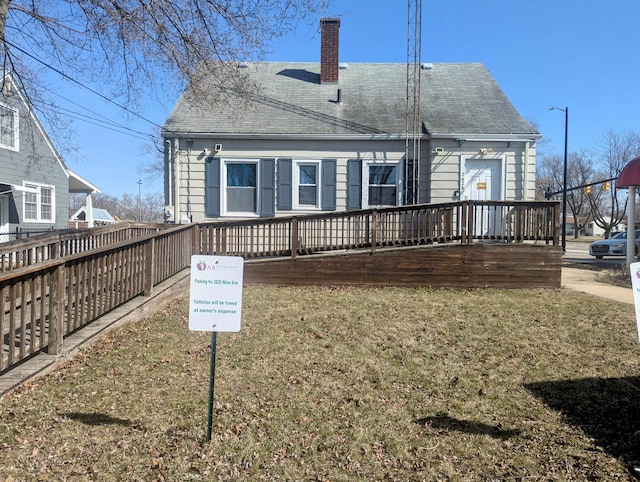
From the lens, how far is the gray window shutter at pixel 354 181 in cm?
1148

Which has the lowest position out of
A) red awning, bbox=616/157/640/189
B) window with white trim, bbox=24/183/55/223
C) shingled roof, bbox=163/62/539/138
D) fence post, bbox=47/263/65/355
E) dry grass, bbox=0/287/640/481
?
dry grass, bbox=0/287/640/481

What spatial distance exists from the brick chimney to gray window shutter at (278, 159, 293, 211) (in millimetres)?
3609

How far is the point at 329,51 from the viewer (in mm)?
13062

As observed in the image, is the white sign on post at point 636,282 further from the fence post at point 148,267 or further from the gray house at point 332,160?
A: the gray house at point 332,160

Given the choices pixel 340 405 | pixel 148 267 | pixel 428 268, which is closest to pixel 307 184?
pixel 428 268

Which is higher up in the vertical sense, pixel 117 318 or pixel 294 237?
pixel 294 237

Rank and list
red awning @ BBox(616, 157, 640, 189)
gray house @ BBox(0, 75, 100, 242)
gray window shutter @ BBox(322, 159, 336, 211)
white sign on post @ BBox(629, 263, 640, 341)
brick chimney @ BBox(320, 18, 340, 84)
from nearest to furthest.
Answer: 1. white sign on post @ BBox(629, 263, 640, 341)
2. red awning @ BBox(616, 157, 640, 189)
3. gray window shutter @ BBox(322, 159, 336, 211)
4. brick chimney @ BBox(320, 18, 340, 84)
5. gray house @ BBox(0, 75, 100, 242)

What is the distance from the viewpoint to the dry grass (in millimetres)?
2736

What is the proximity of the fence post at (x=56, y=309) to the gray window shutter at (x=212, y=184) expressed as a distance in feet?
24.2

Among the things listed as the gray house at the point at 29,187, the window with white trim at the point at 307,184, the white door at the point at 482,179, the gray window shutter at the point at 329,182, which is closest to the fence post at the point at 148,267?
the window with white trim at the point at 307,184

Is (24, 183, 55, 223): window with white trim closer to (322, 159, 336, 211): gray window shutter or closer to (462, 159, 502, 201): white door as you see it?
(322, 159, 336, 211): gray window shutter

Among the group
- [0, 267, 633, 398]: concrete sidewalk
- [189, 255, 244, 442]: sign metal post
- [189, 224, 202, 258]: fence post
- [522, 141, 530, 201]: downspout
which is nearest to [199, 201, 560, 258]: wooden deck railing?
[189, 224, 202, 258]: fence post

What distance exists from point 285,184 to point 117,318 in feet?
22.5

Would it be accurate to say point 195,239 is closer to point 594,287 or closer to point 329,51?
point 329,51
